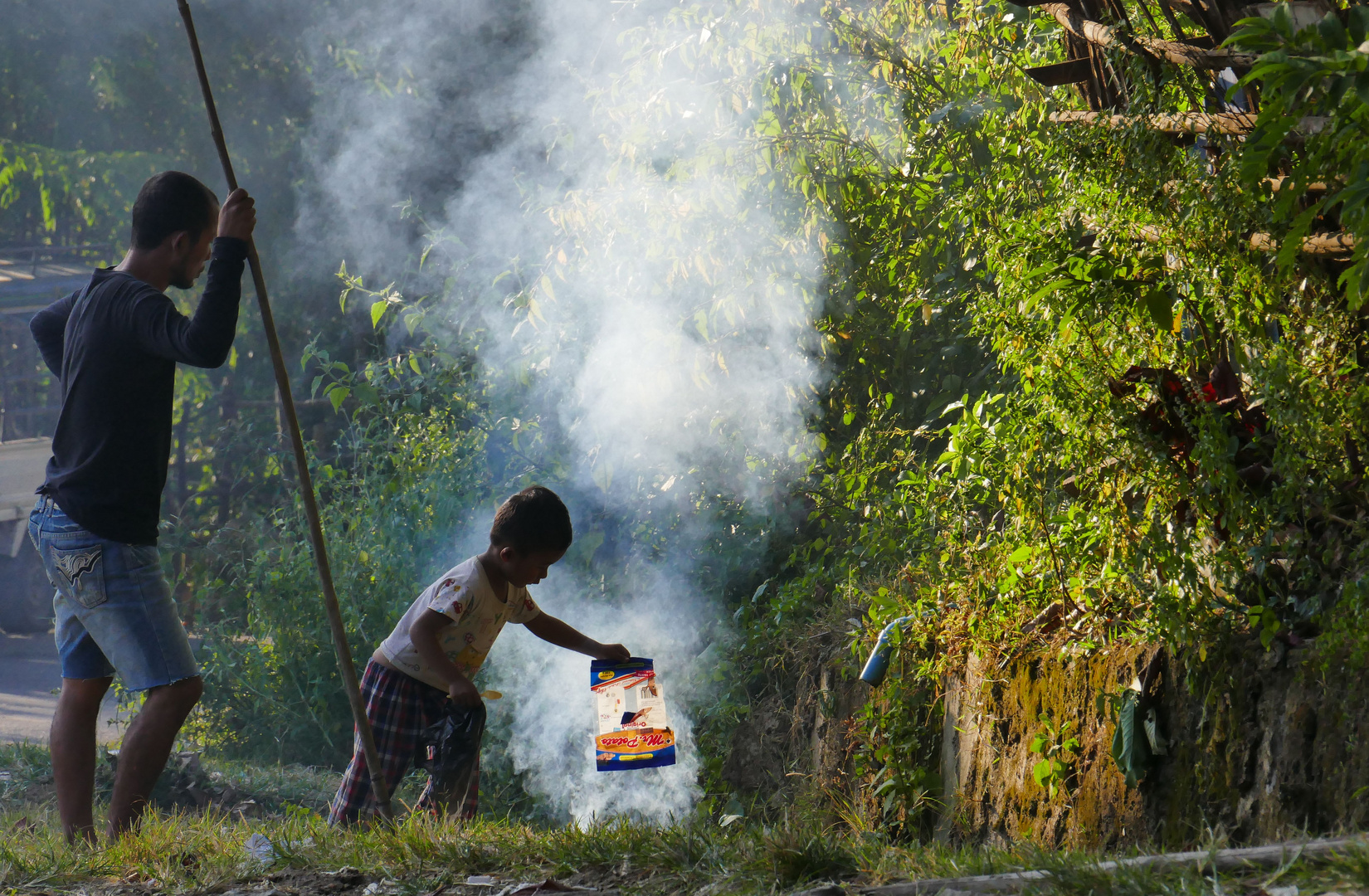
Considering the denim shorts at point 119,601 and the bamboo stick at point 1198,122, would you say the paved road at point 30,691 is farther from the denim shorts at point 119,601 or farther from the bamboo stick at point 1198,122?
the bamboo stick at point 1198,122

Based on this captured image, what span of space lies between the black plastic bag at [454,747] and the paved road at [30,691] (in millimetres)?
3039

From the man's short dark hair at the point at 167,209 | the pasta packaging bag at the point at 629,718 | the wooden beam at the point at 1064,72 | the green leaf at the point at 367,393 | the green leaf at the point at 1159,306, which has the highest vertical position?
the green leaf at the point at 367,393

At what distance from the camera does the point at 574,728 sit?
4.96m

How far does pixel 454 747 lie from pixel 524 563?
1.90 feet

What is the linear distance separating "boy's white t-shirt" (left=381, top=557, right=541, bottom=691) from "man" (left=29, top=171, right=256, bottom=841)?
0.61 metres

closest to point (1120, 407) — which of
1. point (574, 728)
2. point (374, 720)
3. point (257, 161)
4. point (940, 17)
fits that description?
point (374, 720)

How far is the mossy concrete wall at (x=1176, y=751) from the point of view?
6.26 feet

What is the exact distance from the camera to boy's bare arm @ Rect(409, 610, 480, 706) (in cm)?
306

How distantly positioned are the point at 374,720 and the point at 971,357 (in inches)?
104

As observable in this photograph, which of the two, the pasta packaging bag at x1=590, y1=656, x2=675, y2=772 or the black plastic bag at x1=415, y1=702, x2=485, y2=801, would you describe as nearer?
the black plastic bag at x1=415, y1=702, x2=485, y2=801

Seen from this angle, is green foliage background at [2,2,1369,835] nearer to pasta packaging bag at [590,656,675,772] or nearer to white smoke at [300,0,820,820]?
white smoke at [300,0,820,820]

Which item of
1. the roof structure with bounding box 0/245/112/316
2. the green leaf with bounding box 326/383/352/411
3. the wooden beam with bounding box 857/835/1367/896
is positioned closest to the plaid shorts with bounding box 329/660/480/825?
the wooden beam with bounding box 857/835/1367/896

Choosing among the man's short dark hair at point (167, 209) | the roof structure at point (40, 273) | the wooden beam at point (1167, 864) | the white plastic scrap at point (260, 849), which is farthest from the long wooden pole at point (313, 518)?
the roof structure at point (40, 273)

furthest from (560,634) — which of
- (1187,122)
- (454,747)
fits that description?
(1187,122)
